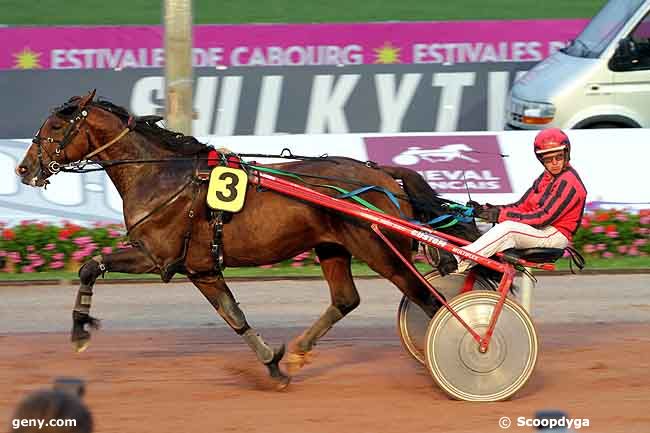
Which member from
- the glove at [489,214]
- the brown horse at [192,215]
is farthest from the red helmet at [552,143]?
the brown horse at [192,215]

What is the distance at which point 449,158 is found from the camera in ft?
37.8

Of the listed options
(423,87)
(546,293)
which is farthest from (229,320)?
(423,87)

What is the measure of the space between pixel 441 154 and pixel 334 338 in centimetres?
369

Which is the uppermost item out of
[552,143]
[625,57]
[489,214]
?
[552,143]

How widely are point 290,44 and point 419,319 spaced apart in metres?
10.5

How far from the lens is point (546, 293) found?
1001cm

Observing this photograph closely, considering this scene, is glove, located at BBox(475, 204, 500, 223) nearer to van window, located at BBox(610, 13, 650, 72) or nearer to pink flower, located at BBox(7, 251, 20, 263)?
pink flower, located at BBox(7, 251, 20, 263)

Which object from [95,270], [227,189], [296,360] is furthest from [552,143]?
[95,270]

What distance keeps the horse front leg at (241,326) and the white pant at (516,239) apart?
54.1 inches

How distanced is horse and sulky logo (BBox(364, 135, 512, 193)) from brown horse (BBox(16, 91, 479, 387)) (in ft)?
14.1

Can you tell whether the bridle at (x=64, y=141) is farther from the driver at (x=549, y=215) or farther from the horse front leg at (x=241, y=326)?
the driver at (x=549, y=215)

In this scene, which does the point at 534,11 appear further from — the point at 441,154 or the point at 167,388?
the point at 167,388

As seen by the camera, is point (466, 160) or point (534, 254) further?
point (466, 160)

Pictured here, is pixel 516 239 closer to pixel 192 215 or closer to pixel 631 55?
pixel 192 215
